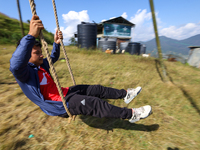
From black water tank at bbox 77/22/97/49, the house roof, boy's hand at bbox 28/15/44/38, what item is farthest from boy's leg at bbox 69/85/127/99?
the house roof

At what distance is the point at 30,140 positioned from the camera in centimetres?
177

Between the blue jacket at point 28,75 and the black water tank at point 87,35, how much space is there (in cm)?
647

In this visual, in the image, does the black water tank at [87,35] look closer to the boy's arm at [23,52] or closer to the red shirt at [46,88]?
the red shirt at [46,88]

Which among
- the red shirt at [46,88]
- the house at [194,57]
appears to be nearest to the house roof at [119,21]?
the house at [194,57]

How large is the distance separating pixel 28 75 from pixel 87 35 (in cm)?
701

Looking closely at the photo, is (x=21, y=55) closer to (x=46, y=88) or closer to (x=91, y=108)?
(x=46, y=88)

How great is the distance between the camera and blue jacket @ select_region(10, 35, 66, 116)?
120 centimetres

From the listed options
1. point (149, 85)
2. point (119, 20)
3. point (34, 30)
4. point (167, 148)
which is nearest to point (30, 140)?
point (34, 30)

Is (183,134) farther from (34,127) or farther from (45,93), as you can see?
(34,127)

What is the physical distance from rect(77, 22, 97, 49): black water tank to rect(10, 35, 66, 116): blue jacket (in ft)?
21.2

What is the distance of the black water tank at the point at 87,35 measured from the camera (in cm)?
786

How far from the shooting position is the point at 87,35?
789 centimetres

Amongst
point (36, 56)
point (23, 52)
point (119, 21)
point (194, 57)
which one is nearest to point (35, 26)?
point (23, 52)

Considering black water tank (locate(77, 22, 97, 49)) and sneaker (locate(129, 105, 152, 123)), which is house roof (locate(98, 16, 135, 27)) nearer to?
black water tank (locate(77, 22, 97, 49))
